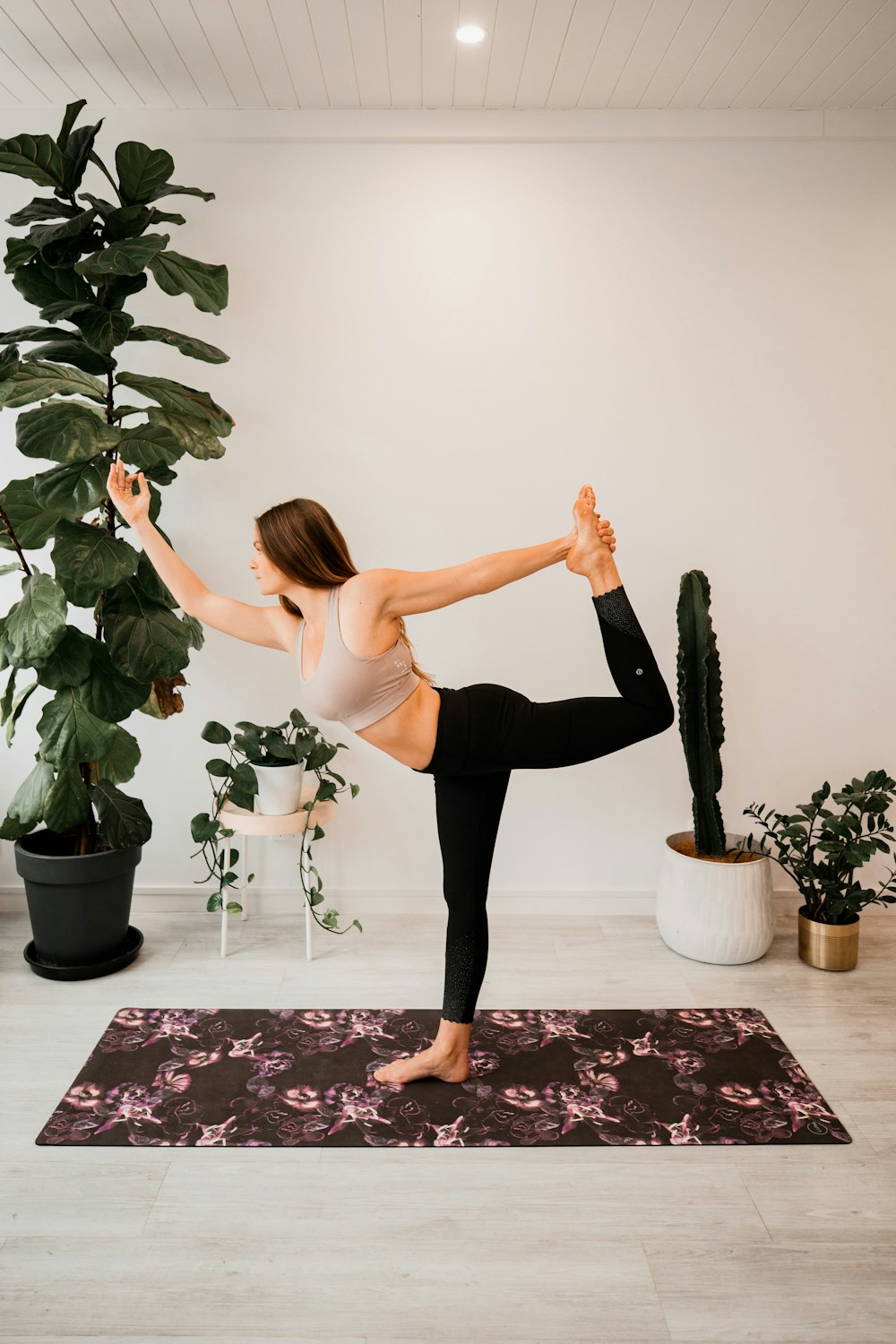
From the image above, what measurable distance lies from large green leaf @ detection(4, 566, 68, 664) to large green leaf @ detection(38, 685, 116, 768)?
20cm

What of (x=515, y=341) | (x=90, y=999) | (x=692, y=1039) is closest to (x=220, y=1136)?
(x=90, y=999)

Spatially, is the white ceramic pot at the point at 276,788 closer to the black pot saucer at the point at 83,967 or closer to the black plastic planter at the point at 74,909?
the black plastic planter at the point at 74,909

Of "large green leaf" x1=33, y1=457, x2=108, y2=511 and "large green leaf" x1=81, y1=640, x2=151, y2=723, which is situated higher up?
"large green leaf" x1=33, y1=457, x2=108, y2=511

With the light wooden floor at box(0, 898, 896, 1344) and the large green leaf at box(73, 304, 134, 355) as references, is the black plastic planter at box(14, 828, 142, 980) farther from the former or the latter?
the large green leaf at box(73, 304, 134, 355)

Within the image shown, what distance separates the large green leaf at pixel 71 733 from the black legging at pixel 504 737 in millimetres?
1066

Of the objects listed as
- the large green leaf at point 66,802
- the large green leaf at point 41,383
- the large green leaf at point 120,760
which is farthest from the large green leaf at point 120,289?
the large green leaf at point 66,802

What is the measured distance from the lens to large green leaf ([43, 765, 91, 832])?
2.77 meters

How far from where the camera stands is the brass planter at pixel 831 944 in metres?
2.99

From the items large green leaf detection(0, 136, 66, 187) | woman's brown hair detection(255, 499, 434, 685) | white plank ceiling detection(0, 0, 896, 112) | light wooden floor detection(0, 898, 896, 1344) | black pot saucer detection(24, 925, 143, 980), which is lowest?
light wooden floor detection(0, 898, 896, 1344)

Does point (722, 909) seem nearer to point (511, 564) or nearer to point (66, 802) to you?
point (511, 564)

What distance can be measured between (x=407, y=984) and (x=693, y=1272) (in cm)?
126

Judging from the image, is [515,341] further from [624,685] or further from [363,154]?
[624,685]

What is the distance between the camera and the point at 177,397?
2.70m

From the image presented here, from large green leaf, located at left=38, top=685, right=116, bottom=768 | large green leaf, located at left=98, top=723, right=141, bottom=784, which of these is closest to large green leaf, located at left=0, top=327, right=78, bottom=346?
large green leaf, located at left=38, top=685, right=116, bottom=768
